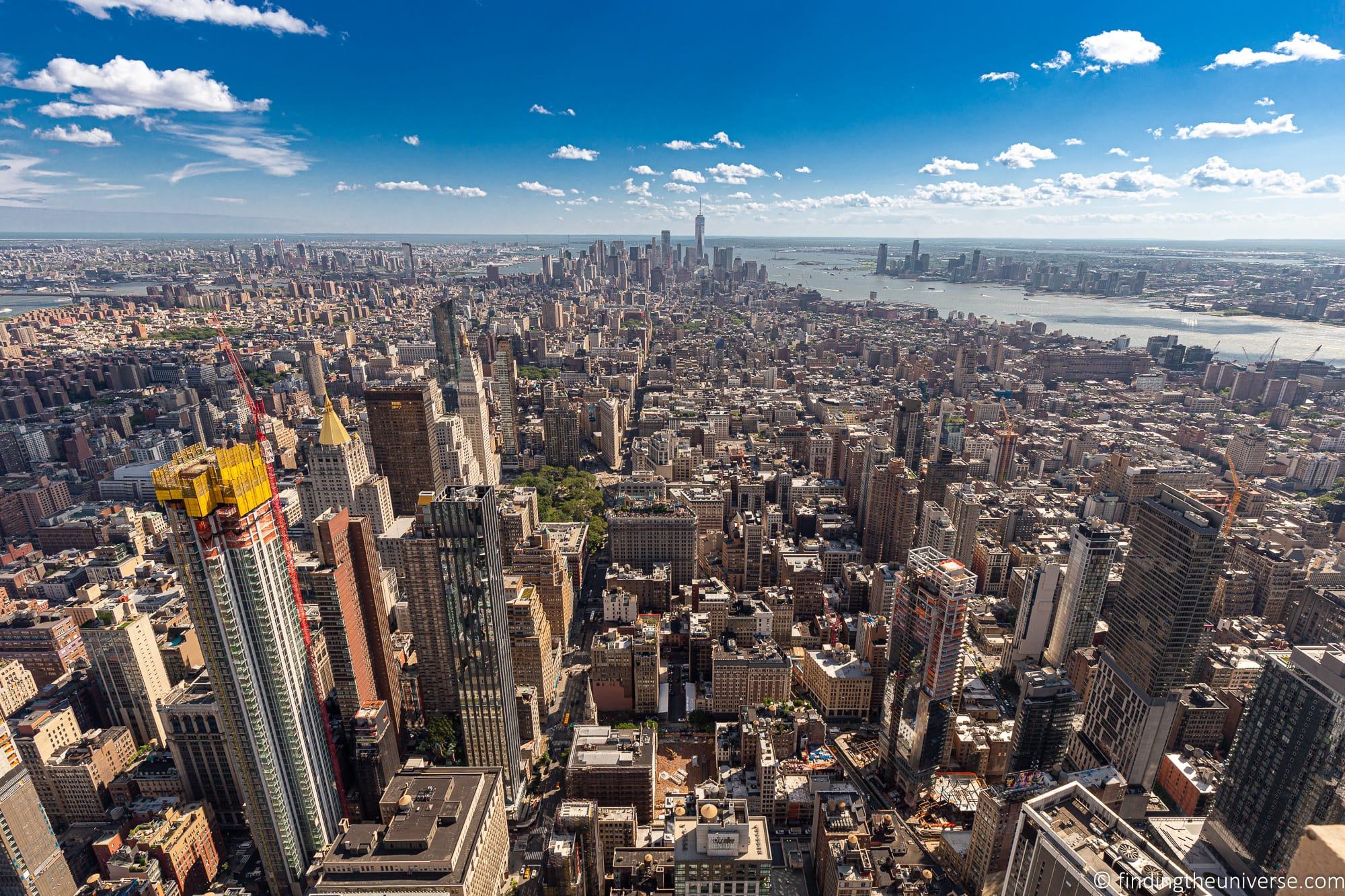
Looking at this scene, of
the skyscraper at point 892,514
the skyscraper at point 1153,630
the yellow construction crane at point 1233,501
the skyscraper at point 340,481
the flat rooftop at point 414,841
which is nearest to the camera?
the flat rooftop at point 414,841

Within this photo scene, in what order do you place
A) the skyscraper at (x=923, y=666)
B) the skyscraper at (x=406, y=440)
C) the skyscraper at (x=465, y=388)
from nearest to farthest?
the skyscraper at (x=923, y=666) < the skyscraper at (x=406, y=440) < the skyscraper at (x=465, y=388)

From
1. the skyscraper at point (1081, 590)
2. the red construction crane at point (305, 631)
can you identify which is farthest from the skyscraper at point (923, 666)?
the red construction crane at point (305, 631)

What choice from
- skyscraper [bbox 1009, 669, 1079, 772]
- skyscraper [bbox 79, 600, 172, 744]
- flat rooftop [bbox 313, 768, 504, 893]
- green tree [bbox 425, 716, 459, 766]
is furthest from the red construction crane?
skyscraper [bbox 1009, 669, 1079, 772]

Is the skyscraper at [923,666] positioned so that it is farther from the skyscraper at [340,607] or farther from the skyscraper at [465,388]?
the skyscraper at [465,388]

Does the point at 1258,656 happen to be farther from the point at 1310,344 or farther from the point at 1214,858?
the point at 1310,344

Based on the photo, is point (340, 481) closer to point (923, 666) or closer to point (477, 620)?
point (477, 620)

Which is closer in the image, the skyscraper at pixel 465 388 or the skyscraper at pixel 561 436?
the skyscraper at pixel 465 388

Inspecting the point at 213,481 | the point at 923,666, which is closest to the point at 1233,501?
the point at 923,666

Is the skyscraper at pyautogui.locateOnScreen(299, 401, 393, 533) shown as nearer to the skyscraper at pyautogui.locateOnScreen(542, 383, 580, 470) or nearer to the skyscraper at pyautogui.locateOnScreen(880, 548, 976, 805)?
the skyscraper at pyautogui.locateOnScreen(542, 383, 580, 470)
